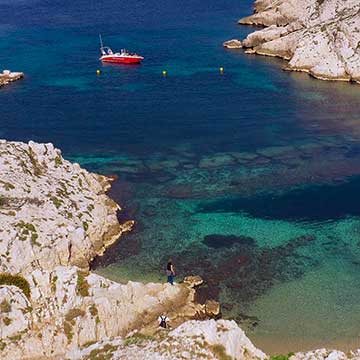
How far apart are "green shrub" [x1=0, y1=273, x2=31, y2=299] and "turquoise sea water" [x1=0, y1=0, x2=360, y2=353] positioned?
10.2m

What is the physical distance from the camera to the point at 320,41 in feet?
374

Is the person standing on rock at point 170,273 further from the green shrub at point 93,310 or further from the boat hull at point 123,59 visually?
the boat hull at point 123,59

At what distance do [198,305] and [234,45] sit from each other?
92705 millimetres

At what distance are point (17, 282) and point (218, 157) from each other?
39597 mm

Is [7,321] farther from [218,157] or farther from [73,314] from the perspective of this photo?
[218,157]

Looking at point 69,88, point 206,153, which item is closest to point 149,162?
point 206,153

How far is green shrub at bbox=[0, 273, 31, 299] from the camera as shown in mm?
45219

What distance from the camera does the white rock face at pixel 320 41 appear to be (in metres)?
110

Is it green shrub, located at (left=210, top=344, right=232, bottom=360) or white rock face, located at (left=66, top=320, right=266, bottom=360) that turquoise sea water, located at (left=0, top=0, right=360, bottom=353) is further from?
green shrub, located at (left=210, top=344, right=232, bottom=360)

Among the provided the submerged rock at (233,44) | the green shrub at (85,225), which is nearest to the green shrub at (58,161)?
the green shrub at (85,225)

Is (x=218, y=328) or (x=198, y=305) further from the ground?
(x=218, y=328)

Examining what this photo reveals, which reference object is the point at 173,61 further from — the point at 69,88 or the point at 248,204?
the point at 248,204

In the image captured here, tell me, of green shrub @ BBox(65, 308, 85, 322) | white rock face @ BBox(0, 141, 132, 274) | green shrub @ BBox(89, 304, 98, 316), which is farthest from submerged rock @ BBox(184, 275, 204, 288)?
green shrub @ BBox(65, 308, 85, 322)

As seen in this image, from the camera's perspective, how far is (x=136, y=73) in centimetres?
11769
